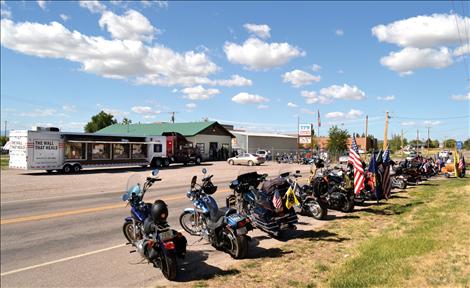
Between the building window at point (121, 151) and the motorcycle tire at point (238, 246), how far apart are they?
27.8 m

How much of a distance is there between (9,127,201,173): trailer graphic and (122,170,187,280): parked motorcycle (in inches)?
889

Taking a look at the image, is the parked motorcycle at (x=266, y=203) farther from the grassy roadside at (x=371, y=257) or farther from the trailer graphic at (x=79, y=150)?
the trailer graphic at (x=79, y=150)

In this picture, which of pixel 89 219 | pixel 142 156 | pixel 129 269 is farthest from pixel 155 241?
pixel 142 156

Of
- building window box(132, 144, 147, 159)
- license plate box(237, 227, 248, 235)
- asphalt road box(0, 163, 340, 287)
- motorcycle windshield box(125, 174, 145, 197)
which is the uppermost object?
building window box(132, 144, 147, 159)

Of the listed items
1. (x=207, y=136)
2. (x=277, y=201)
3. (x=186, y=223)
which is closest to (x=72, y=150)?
(x=186, y=223)

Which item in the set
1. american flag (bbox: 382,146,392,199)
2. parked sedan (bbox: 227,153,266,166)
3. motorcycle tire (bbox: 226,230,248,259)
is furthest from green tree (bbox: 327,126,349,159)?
motorcycle tire (bbox: 226,230,248,259)

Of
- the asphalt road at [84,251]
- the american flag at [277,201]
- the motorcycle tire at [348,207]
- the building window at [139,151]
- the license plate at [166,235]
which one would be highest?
the building window at [139,151]

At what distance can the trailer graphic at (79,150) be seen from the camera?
88.4ft

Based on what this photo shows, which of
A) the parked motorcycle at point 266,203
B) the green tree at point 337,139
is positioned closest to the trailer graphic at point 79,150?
the parked motorcycle at point 266,203

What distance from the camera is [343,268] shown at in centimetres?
650

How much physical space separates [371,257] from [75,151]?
2717cm

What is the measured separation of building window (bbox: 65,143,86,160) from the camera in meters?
29.3

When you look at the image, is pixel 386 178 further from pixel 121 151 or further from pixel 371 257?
pixel 121 151

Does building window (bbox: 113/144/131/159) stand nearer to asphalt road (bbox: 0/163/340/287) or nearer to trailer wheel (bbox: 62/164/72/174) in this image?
trailer wheel (bbox: 62/164/72/174)
